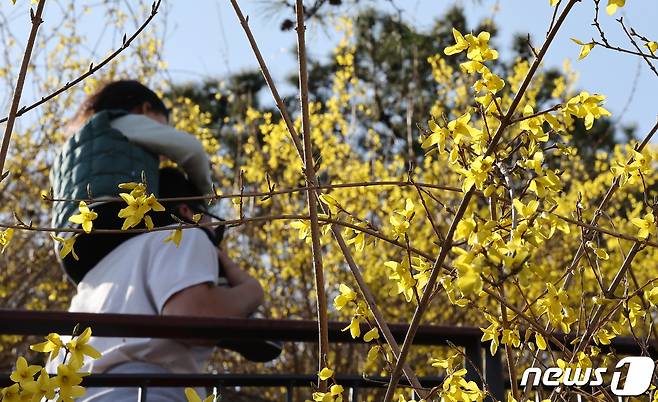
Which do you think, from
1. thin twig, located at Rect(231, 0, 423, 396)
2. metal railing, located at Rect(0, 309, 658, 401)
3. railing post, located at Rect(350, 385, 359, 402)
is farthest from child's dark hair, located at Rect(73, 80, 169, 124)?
thin twig, located at Rect(231, 0, 423, 396)

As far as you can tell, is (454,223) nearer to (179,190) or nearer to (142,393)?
(142,393)

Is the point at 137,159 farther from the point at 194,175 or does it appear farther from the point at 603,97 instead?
the point at 603,97

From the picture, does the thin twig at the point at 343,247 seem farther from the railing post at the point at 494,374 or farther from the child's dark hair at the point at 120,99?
the child's dark hair at the point at 120,99

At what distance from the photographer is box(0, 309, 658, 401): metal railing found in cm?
178

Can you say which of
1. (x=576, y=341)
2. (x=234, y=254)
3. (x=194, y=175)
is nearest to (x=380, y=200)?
(x=234, y=254)

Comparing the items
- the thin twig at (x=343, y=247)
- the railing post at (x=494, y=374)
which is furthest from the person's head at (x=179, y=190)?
the thin twig at (x=343, y=247)

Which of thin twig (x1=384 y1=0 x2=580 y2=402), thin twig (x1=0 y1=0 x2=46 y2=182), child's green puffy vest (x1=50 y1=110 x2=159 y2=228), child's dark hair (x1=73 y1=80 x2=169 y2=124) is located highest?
child's dark hair (x1=73 y1=80 x2=169 y2=124)

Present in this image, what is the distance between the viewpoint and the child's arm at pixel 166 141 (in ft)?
9.23

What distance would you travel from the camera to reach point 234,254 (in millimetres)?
6754

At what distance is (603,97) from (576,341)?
16.0 inches

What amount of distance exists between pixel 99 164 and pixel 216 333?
995 millimetres

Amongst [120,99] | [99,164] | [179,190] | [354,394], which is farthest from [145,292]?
[120,99]

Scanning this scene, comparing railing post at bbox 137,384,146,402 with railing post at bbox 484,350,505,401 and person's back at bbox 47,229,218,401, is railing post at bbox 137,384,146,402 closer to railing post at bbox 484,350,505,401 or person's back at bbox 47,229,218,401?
person's back at bbox 47,229,218,401

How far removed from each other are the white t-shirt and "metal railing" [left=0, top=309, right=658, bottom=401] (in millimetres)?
258
